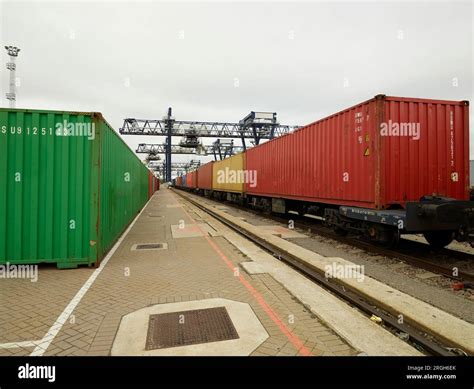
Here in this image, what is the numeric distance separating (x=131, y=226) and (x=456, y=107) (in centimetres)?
1155

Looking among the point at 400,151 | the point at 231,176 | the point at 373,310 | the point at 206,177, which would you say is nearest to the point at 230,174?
the point at 231,176

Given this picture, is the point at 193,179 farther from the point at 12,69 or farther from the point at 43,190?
the point at 43,190

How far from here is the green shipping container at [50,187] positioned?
585cm

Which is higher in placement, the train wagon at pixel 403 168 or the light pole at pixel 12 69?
the light pole at pixel 12 69

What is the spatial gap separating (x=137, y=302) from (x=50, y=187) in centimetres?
315

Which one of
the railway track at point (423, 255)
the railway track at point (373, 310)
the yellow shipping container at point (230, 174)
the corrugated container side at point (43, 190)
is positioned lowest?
the railway track at point (373, 310)

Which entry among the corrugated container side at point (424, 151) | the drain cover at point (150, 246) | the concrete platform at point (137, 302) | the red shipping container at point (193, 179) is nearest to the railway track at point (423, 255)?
the corrugated container side at point (424, 151)

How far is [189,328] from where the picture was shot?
364 cm

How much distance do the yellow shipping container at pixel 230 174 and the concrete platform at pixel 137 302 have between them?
13890 mm

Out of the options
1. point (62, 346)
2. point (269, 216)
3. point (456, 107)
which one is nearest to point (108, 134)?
point (62, 346)

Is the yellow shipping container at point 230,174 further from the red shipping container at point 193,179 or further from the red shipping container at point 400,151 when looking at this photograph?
the red shipping container at point 193,179

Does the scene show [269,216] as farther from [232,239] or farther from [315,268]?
[315,268]

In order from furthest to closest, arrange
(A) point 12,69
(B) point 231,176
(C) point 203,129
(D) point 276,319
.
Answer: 1. (C) point 203,129
2. (A) point 12,69
3. (B) point 231,176
4. (D) point 276,319
